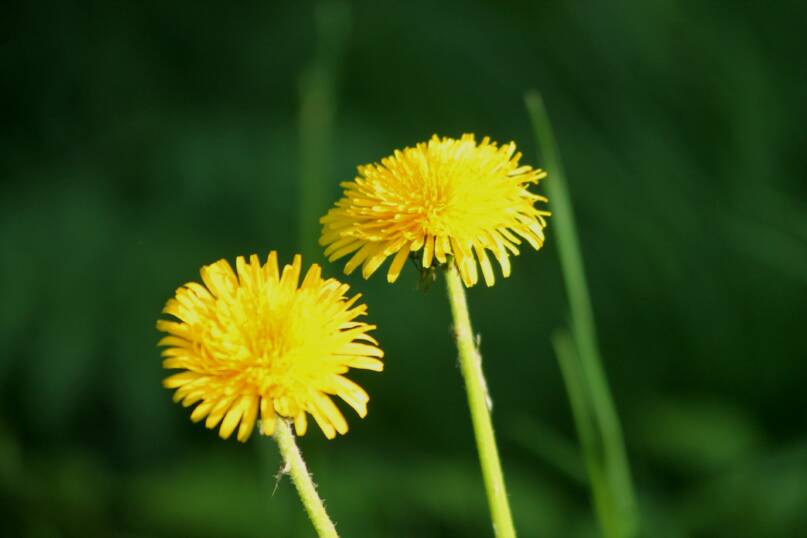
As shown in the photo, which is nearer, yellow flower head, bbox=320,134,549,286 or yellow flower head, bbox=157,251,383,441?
yellow flower head, bbox=157,251,383,441

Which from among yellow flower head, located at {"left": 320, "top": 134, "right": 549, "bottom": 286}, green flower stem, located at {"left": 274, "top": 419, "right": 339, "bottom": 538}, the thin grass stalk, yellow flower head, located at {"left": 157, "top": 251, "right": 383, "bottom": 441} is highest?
the thin grass stalk

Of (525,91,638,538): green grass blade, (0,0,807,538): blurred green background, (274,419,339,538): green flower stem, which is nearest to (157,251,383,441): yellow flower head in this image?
(274,419,339,538): green flower stem

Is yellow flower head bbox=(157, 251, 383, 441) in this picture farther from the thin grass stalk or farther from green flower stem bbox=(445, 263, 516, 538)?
the thin grass stalk

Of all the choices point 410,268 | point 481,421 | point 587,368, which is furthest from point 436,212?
point 410,268

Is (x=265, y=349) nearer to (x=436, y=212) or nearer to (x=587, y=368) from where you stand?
(x=436, y=212)

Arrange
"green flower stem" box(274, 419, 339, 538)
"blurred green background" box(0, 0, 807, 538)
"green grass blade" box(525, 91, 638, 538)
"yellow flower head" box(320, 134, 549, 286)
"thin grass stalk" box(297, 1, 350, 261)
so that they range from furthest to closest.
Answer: "blurred green background" box(0, 0, 807, 538) → "thin grass stalk" box(297, 1, 350, 261) → "green grass blade" box(525, 91, 638, 538) → "yellow flower head" box(320, 134, 549, 286) → "green flower stem" box(274, 419, 339, 538)
